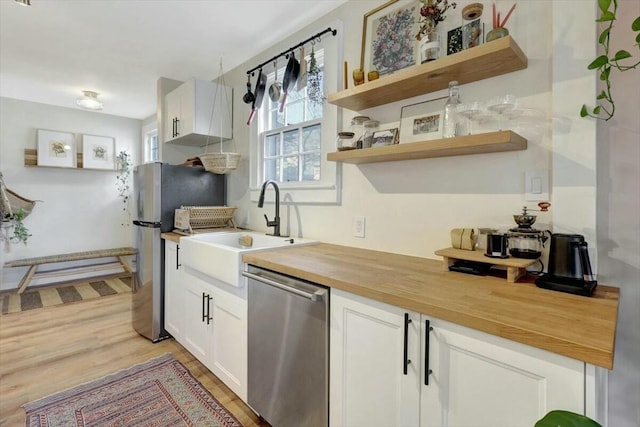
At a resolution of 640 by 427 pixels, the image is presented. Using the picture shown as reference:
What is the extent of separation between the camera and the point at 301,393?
1.37m

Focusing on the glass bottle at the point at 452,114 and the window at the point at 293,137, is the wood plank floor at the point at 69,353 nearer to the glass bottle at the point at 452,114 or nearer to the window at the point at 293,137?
the window at the point at 293,137

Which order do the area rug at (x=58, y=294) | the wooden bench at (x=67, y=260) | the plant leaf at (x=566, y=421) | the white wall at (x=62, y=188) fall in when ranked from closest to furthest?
the plant leaf at (x=566, y=421)
the area rug at (x=58, y=294)
the wooden bench at (x=67, y=260)
the white wall at (x=62, y=188)

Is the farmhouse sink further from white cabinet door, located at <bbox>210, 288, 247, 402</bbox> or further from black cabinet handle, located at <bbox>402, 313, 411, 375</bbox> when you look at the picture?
black cabinet handle, located at <bbox>402, 313, 411, 375</bbox>

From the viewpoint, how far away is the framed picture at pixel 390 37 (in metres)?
1.63

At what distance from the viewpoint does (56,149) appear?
433 centimetres

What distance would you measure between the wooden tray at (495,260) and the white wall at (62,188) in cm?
515

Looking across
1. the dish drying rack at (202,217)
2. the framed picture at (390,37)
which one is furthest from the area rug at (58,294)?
the framed picture at (390,37)

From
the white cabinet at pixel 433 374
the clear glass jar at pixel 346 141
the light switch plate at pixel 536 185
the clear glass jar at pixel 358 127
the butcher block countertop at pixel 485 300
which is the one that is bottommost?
the white cabinet at pixel 433 374

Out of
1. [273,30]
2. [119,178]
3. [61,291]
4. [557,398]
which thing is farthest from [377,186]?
[119,178]

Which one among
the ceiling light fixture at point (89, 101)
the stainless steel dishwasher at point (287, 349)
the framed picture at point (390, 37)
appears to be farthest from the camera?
the ceiling light fixture at point (89, 101)

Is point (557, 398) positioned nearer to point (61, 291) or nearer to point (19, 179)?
point (61, 291)

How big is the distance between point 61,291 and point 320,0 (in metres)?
4.52

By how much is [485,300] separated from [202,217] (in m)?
2.27

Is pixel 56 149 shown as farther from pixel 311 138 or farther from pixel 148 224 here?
pixel 311 138
